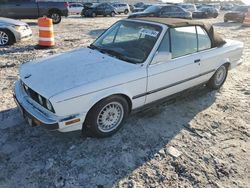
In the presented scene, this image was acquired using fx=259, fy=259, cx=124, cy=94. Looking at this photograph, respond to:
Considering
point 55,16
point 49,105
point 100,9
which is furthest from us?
point 100,9

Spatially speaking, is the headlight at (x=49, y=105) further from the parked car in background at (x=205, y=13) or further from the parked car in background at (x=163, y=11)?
the parked car in background at (x=205, y=13)

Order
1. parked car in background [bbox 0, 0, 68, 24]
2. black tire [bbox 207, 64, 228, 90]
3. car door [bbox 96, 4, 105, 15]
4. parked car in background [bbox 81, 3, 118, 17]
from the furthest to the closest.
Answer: car door [bbox 96, 4, 105, 15] < parked car in background [bbox 81, 3, 118, 17] < parked car in background [bbox 0, 0, 68, 24] < black tire [bbox 207, 64, 228, 90]

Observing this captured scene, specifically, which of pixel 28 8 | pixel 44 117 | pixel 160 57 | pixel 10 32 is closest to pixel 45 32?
pixel 10 32

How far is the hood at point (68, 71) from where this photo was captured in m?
3.25

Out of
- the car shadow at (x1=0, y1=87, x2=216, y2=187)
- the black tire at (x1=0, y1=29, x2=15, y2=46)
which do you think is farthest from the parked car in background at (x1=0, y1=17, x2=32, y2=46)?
the car shadow at (x1=0, y1=87, x2=216, y2=187)

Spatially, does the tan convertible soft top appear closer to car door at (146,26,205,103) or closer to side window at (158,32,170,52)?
car door at (146,26,205,103)

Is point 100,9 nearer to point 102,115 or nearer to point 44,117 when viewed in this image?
point 102,115

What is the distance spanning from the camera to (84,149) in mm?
3492

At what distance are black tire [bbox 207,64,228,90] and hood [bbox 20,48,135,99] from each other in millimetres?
2322

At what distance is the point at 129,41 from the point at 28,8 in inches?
478

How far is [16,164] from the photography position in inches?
126

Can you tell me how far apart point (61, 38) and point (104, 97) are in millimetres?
8122

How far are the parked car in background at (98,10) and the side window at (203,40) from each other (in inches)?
879

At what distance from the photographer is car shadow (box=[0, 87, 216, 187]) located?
3.05 m
